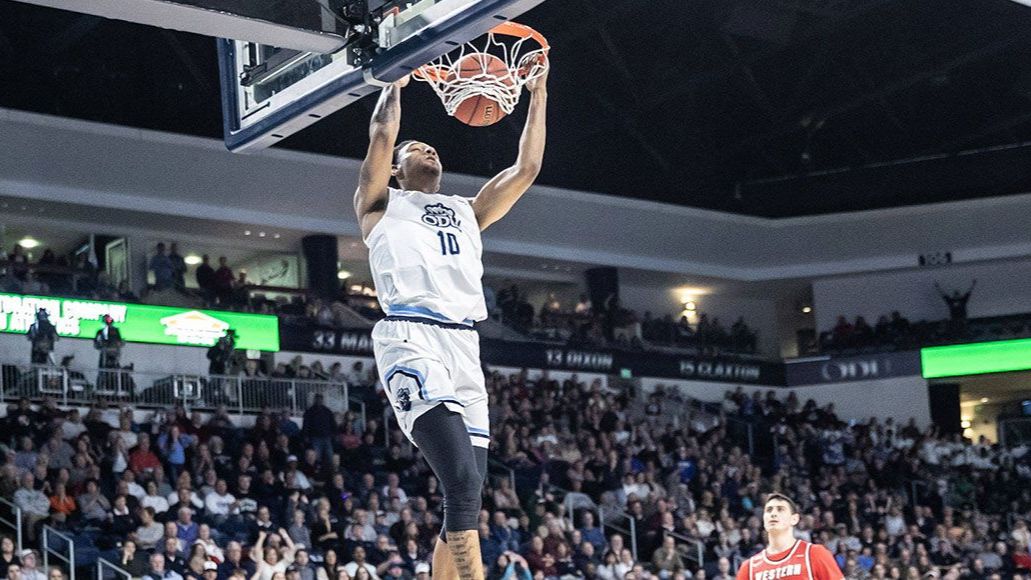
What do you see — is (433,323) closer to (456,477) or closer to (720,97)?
(456,477)

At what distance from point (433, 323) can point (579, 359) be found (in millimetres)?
27353

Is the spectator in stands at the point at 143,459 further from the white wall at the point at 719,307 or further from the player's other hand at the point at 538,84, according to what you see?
the white wall at the point at 719,307

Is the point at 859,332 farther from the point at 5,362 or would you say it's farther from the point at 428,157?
the point at 428,157

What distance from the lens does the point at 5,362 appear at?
23.5 meters

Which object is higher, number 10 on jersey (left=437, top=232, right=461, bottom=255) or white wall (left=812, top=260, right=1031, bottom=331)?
white wall (left=812, top=260, right=1031, bottom=331)

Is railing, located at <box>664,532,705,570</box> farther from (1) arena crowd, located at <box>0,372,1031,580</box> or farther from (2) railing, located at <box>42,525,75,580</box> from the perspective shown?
(2) railing, located at <box>42,525,75,580</box>

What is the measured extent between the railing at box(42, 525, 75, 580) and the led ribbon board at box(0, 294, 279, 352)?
27.8ft

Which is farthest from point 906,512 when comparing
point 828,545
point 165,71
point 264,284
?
point 165,71

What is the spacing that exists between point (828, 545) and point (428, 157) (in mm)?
19363

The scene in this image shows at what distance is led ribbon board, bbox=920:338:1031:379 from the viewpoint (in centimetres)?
3559

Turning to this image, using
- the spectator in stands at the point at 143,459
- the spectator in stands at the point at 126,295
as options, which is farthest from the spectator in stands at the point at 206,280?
the spectator in stands at the point at 143,459

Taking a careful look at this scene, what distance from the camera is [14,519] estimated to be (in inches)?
722

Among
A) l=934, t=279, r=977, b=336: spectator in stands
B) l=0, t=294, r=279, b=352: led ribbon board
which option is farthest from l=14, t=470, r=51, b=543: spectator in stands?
l=934, t=279, r=977, b=336: spectator in stands

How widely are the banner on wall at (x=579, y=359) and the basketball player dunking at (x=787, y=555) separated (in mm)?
20557
